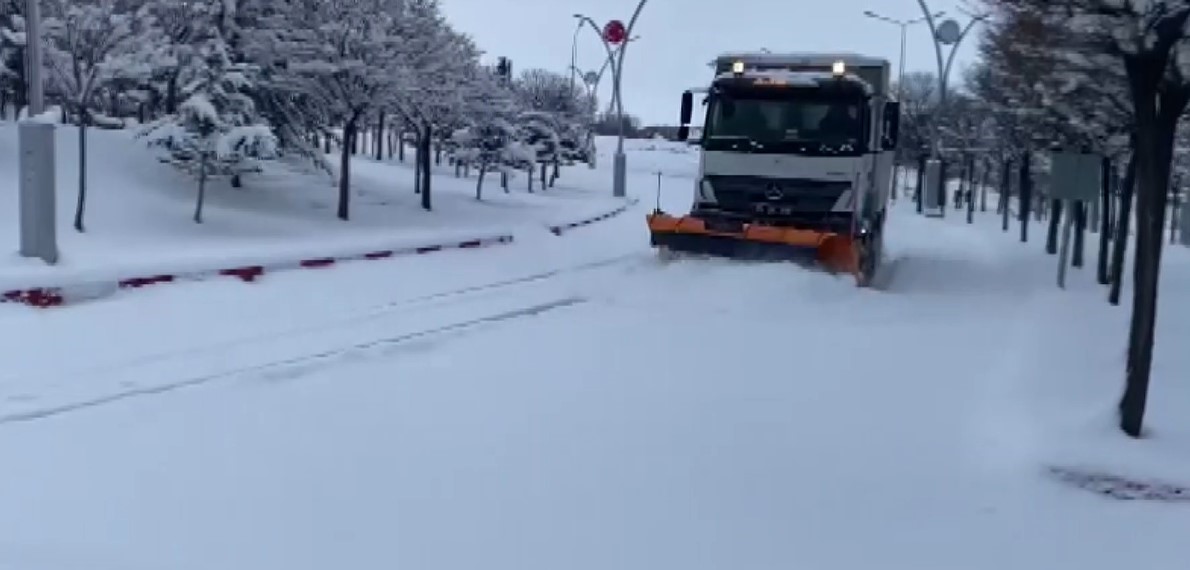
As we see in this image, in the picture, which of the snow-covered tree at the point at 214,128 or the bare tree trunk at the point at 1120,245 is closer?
the bare tree trunk at the point at 1120,245

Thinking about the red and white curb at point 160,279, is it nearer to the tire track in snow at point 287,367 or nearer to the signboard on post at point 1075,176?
the tire track in snow at point 287,367

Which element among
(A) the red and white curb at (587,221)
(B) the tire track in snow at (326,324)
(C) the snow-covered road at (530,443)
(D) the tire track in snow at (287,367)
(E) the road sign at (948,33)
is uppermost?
(E) the road sign at (948,33)

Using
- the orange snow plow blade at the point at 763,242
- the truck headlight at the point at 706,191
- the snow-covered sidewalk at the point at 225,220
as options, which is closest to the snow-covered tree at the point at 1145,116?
the orange snow plow blade at the point at 763,242

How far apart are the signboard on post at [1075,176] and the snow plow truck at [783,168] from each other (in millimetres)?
2668

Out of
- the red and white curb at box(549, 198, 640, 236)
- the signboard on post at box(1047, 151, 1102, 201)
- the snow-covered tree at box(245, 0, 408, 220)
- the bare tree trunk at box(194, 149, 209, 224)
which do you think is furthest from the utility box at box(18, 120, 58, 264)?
the red and white curb at box(549, 198, 640, 236)

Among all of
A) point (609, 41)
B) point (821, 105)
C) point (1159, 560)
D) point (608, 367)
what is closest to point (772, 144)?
point (821, 105)

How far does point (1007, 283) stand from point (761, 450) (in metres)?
13.8

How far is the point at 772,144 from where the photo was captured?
19.2 meters

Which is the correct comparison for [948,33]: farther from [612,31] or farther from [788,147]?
[788,147]

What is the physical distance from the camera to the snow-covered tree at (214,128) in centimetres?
2644

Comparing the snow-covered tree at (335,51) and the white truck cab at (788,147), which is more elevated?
A: the snow-covered tree at (335,51)

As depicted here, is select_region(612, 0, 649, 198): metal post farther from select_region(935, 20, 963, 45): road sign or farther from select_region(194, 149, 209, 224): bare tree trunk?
select_region(194, 149, 209, 224): bare tree trunk

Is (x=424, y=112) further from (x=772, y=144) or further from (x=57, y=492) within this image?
(x=57, y=492)

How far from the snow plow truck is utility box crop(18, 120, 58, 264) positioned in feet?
26.4
